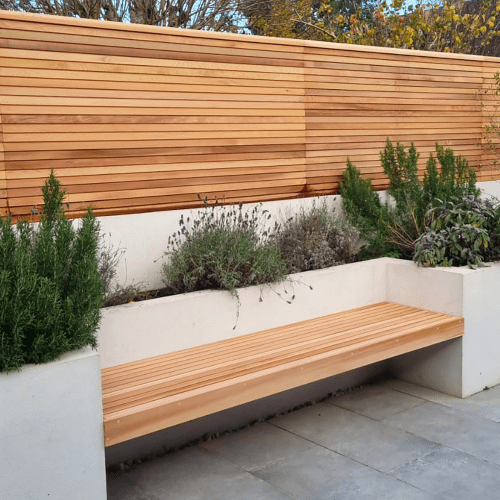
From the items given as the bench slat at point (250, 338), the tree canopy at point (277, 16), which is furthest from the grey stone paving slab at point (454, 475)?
the tree canopy at point (277, 16)

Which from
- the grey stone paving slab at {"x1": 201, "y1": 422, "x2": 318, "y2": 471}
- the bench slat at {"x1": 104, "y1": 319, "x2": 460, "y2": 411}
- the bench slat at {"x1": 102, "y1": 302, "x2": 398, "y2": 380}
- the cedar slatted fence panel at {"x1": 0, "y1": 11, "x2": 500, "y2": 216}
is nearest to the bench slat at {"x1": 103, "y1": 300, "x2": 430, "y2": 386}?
the bench slat at {"x1": 102, "y1": 302, "x2": 398, "y2": 380}

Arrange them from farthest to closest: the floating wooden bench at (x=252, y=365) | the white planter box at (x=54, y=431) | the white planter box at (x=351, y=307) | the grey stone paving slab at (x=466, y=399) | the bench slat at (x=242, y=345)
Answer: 1. the grey stone paving slab at (x=466, y=399)
2. the white planter box at (x=351, y=307)
3. the bench slat at (x=242, y=345)
4. the floating wooden bench at (x=252, y=365)
5. the white planter box at (x=54, y=431)

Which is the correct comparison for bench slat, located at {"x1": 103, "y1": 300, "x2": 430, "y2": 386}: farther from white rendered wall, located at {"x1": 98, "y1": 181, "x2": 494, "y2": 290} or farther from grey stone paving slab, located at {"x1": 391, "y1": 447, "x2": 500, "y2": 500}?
grey stone paving slab, located at {"x1": 391, "y1": 447, "x2": 500, "y2": 500}

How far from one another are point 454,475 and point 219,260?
1.79 m

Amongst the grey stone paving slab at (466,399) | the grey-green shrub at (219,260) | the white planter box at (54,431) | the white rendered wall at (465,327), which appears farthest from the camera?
the white rendered wall at (465,327)

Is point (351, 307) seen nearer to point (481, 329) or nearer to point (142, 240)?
point (481, 329)

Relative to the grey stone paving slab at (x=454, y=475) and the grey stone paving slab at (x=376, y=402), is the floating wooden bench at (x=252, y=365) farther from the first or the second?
the grey stone paving slab at (x=454, y=475)

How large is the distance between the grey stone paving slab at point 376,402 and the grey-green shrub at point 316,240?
3.11 feet

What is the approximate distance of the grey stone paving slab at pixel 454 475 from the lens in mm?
3105

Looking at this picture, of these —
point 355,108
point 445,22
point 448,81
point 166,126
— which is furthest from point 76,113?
point 445,22

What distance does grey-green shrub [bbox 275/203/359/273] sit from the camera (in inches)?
184

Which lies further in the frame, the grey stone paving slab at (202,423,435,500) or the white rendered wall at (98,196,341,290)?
the white rendered wall at (98,196,341,290)

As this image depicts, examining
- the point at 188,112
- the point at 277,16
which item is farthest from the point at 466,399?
the point at 277,16

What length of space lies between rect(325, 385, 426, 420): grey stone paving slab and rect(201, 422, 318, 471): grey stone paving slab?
602 mm
